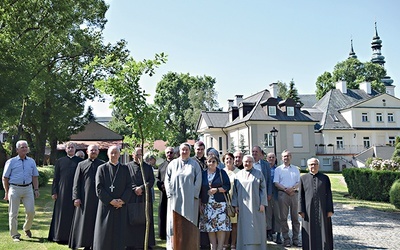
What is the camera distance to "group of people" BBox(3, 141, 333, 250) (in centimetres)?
658

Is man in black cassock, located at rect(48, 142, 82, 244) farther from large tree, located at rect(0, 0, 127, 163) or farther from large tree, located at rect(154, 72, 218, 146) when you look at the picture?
large tree, located at rect(154, 72, 218, 146)

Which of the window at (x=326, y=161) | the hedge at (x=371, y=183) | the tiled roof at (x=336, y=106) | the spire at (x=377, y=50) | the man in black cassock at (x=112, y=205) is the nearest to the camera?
the man in black cassock at (x=112, y=205)

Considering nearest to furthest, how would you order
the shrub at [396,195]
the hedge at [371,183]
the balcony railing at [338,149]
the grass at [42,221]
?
the grass at [42,221] → the shrub at [396,195] → the hedge at [371,183] → the balcony railing at [338,149]

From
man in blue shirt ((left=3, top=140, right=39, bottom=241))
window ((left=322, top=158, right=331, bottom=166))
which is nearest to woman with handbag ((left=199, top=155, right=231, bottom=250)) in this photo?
man in blue shirt ((left=3, top=140, right=39, bottom=241))

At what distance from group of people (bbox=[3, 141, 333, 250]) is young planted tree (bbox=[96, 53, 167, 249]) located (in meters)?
0.53

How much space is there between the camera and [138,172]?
7805mm

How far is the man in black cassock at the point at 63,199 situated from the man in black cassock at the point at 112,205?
6.97 ft

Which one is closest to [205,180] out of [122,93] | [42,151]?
[122,93]

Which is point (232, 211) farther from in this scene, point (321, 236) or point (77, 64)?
point (77, 64)

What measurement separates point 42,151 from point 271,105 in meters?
22.3

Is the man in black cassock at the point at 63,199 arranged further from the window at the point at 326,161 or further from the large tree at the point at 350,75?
the large tree at the point at 350,75

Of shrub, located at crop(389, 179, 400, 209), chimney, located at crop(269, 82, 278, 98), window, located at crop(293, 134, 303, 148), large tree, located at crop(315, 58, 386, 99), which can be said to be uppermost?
large tree, located at crop(315, 58, 386, 99)

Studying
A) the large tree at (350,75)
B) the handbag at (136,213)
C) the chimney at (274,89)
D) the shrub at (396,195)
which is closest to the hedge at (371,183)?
the shrub at (396,195)

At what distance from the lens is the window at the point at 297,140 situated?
40.7 m
